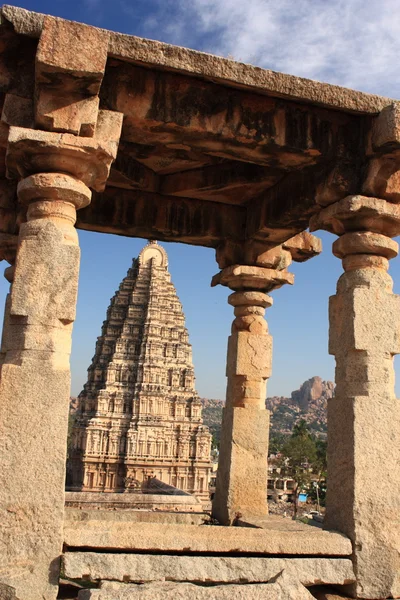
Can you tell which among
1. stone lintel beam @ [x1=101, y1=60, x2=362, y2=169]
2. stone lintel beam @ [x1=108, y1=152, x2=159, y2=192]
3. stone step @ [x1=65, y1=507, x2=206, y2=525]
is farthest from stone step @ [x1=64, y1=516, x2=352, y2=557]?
stone lintel beam @ [x1=108, y1=152, x2=159, y2=192]

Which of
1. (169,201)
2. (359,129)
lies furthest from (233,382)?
(359,129)

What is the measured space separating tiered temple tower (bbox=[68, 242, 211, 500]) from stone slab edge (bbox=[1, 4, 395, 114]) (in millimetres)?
37760

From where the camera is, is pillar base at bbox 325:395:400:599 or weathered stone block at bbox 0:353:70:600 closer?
weathered stone block at bbox 0:353:70:600

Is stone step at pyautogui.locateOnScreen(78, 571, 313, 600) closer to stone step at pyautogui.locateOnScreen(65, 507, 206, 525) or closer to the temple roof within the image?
stone step at pyautogui.locateOnScreen(65, 507, 206, 525)

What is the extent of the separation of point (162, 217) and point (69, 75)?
3334 mm

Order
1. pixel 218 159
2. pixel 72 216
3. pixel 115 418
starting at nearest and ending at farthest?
pixel 72 216
pixel 218 159
pixel 115 418

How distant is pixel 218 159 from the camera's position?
7.18 m

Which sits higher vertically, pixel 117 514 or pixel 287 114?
pixel 287 114

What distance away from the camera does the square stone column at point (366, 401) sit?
208 inches

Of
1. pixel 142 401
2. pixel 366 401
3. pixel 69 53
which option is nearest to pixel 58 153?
pixel 69 53

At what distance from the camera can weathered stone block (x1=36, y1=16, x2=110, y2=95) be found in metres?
4.59

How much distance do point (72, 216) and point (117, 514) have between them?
2.44m

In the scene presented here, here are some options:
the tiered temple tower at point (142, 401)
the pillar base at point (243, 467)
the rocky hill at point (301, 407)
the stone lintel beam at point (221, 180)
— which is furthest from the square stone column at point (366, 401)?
the rocky hill at point (301, 407)

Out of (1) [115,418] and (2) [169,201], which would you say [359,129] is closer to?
(2) [169,201]
